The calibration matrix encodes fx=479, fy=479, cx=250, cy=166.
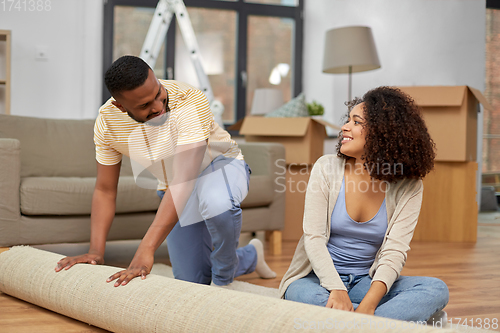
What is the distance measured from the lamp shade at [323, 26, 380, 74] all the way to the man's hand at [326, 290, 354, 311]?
2411mm

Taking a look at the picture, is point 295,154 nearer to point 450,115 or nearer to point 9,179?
point 450,115

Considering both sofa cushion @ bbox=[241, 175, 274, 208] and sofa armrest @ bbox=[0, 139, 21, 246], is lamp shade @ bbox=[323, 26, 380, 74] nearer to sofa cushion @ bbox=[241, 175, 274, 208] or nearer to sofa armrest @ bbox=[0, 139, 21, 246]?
sofa cushion @ bbox=[241, 175, 274, 208]

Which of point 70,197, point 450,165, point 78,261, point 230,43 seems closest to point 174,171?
point 78,261

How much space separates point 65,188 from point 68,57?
7.27ft

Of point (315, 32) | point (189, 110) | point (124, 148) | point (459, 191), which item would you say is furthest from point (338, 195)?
point (315, 32)

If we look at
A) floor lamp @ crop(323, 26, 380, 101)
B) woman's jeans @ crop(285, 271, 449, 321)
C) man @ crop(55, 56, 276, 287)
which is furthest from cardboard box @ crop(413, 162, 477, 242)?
woman's jeans @ crop(285, 271, 449, 321)

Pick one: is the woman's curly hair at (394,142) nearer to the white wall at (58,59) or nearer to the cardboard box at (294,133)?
the cardboard box at (294,133)

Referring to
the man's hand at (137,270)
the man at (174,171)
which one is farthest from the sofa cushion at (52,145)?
the man's hand at (137,270)

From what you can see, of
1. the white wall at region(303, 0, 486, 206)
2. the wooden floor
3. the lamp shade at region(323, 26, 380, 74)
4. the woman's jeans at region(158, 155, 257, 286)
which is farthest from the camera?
the white wall at region(303, 0, 486, 206)

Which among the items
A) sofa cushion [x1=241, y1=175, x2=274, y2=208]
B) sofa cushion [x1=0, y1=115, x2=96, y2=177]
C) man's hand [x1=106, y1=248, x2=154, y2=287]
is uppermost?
sofa cushion [x1=0, y1=115, x2=96, y2=177]

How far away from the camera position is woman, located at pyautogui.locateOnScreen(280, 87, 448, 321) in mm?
1092

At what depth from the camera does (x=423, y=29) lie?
12.6ft

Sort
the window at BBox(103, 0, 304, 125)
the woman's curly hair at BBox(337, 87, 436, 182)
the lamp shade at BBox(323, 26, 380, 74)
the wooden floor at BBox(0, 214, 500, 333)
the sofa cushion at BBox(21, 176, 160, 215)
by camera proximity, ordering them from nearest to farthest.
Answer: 1. the woman's curly hair at BBox(337, 87, 436, 182)
2. the wooden floor at BBox(0, 214, 500, 333)
3. the sofa cushion at BBox(21, 176, 160, 215)
4. the lamp shade at BBox(323, 26, 380, 74)
5. the window at BBox(103, 0, 304, 125)

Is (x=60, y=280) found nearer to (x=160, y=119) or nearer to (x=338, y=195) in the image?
(x=160, y=119)
